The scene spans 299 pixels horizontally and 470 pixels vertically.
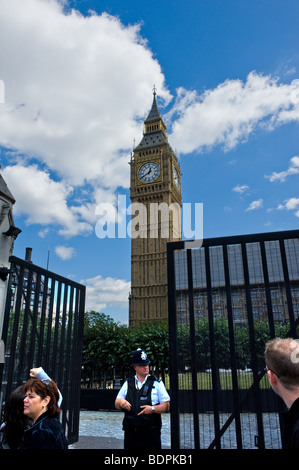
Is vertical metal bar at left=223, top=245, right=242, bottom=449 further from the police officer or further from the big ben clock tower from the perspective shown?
the big ben clock tower

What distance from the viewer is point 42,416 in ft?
7.52

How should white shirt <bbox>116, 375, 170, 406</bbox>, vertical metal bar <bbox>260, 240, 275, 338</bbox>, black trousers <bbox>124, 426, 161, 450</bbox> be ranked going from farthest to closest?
vertical metal bar <bbox>260, 240, 275, 338</bbox> → white shirt <bbox>116, 375, 170, 406</bbox> → black trousers <bbox>124, 426, 161, 450</bbox>

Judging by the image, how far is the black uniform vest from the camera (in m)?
3.63

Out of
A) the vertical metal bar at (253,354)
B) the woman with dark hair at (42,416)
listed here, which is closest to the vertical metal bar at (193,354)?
the vertical metal bar at (253,354)

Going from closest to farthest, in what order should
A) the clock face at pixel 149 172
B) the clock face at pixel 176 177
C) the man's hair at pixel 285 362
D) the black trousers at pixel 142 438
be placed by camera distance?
the man's hair at pixel 285 362 → the black trousers at pixel 142 438 → the clock face at pixel 149 172 → the clock face at pixel 176 177

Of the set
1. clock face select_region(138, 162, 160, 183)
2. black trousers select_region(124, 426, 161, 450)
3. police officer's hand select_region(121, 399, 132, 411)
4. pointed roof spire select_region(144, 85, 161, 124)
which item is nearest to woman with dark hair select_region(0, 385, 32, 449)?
police officer's hand select_region(121, 399, 132, 411)

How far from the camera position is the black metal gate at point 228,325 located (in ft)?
13.6

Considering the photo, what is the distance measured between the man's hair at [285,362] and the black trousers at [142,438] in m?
2.41

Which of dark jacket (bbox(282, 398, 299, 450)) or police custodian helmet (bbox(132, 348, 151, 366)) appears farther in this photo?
police custodian helmet (bbox(132, 348, 151, 366))

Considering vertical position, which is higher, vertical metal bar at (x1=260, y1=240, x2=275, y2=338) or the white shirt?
vertical metal bar at (x1=260, y1=240, x2=275, y2=338)

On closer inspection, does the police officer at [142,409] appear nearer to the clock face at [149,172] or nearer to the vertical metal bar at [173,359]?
the vertical metal bar at [173,359]

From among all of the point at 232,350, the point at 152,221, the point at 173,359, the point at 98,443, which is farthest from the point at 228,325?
the point at 152,221

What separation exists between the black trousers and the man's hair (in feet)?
7.89
